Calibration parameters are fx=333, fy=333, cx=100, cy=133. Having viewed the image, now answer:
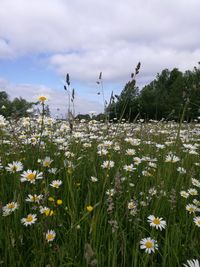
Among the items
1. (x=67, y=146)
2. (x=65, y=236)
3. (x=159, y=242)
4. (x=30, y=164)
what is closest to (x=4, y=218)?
(x=65, y=236)

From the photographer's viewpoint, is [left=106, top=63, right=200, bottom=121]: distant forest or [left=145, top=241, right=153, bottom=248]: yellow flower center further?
[left=106, top=63, right=200, bottom=121]: distant forest

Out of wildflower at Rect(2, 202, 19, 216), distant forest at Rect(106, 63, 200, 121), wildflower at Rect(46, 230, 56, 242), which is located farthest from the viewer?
distant forest at Rect(106, 63, 200, 121)

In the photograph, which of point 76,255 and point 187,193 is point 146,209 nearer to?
point 187,193

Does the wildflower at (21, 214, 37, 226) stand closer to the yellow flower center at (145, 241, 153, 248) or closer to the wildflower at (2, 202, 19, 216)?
the wildflower at (2, 202, 19, 216)

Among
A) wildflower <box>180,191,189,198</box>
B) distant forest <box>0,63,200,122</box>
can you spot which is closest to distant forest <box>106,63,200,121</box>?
distant forest <box>0,63,200,122</box>

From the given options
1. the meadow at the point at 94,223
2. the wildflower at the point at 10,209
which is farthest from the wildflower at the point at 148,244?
the wildflower at the point at 10,209

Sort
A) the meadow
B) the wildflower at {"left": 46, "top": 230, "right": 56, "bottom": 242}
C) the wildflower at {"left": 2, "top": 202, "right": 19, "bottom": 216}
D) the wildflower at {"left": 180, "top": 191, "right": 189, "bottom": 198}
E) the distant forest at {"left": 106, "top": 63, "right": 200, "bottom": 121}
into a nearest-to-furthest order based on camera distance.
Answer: the meadow < the wildflower at {"left": 46, "top": 230, "right": 56, "bottom": 242} < the wildflower at {"left": 2, "top": 202, "right": 19, "bottom": 216} < the distant forest at {"left": 106, "top": 63, "right": 200, "bottom": 121} < the wildflower at {"left": 180, "top": 191, "right": 189, "bottom": 198}

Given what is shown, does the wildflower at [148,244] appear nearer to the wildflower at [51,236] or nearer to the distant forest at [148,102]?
the wildflower at [51,236]

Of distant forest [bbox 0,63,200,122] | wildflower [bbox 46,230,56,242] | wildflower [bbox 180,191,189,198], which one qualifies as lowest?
wildflower [bbox 180,191,189,198]

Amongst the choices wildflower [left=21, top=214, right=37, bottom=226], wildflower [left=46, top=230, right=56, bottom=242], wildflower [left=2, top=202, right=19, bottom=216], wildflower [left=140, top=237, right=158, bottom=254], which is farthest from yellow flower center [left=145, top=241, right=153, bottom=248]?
wildflower [left=2, top=202, right=19, bottom=216]

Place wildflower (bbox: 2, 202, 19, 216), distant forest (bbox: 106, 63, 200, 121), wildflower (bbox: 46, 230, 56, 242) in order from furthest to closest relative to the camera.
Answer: distant forest (bbox: 106, 63, 200, 121)
wildflower (bbox: 2, 202, 19, 216)
wildflower (bbox: 46, 230, 56, 242)

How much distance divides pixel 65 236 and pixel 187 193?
3.91ft

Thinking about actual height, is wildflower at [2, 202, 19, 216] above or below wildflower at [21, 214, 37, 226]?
above

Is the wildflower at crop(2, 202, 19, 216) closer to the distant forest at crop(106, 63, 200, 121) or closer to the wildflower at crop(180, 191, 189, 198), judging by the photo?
the distant forest at crop(106, 63, 200, 121)
